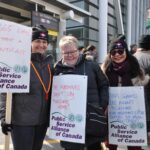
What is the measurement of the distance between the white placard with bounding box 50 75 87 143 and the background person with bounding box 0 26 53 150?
10cm

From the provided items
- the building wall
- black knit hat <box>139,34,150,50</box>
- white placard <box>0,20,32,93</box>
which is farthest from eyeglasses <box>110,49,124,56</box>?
the building wall

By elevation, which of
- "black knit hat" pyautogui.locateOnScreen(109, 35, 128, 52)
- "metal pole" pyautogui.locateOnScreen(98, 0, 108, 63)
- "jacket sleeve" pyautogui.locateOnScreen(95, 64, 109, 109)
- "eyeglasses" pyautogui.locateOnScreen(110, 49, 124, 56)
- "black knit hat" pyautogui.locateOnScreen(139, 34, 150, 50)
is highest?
"metal pole" pyautogui.locateOnScreen(98, 0, 108, 63)

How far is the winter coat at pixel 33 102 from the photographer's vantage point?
10.1 feet

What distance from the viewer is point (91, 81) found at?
10.3 ft

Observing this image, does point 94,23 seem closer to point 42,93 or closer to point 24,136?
point 42,93

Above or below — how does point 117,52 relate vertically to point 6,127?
above

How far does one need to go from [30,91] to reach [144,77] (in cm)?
132

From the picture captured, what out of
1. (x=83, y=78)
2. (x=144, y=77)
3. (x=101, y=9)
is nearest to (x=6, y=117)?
(x=83, y=78)

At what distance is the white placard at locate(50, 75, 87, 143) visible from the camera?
121 inches

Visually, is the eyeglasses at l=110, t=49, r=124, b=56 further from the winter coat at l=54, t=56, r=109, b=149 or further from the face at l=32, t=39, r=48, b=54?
the face at l=32, t=39, r=48, b=54

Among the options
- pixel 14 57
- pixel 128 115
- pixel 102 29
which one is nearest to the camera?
pixel 14 57

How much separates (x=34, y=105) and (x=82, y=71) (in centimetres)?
58

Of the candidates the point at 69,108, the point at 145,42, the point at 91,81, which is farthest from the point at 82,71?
the point at 145,42

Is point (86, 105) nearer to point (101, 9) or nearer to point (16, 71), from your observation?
point (16, 71)
